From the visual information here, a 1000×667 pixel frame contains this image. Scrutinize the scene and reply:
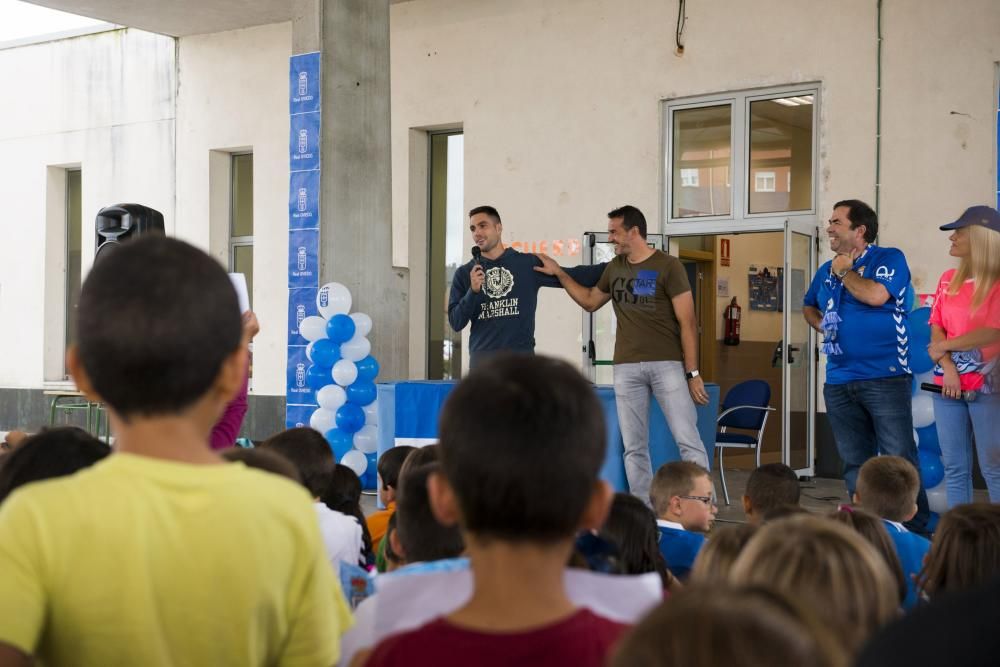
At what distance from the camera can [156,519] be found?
119 cm

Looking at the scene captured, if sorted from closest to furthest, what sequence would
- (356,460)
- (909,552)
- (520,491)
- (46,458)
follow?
(520,491), (46,458), (909,552), (356,460)

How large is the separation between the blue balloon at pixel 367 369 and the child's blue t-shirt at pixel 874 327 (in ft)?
11.9

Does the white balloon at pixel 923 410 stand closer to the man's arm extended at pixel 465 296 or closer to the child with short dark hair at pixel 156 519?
the man's arm extended at pixel 465 296

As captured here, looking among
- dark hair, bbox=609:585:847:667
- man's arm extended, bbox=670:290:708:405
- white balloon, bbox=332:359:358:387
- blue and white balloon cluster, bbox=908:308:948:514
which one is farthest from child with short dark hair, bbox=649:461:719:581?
white balloon, bbox=332:359:358:387

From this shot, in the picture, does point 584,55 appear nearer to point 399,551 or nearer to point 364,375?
point 364,375

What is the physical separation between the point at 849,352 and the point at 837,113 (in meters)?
3.59

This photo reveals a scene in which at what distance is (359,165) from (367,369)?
Answer: 5.55 ft

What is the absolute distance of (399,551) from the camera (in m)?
2.28

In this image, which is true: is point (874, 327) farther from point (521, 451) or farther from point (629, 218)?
point (521, 451)

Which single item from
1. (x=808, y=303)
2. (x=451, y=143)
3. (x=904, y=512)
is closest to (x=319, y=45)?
(x=451, y=143)

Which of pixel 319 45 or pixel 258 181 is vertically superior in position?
pixel 319 45

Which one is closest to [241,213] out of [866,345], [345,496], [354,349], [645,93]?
[354,349]

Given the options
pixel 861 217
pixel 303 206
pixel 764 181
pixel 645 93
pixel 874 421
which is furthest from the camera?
pixel 645 93

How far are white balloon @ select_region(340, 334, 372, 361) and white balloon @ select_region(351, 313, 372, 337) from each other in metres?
0.08
